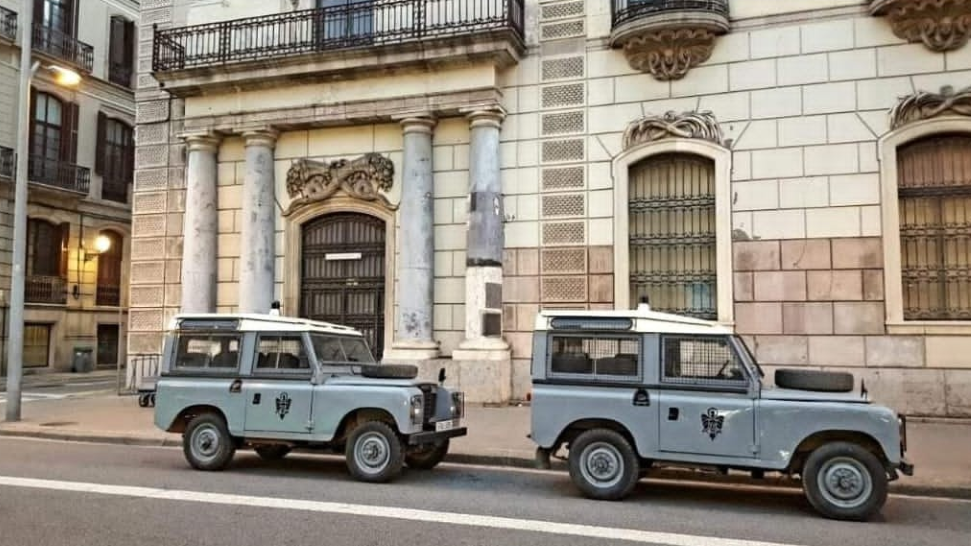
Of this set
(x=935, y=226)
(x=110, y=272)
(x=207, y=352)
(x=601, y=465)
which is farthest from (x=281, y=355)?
(x=110, y=272)

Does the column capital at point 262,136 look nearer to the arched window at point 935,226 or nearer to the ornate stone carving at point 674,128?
the ornate stone carving at point 674,128

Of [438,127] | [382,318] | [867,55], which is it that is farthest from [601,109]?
[382,318]

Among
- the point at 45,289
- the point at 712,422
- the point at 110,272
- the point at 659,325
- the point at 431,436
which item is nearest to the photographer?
the point at 712,422

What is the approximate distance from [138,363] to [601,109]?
12.4 meters

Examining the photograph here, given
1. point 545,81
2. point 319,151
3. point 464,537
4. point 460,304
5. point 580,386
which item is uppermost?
point 545,81

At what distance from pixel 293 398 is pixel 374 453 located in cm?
125

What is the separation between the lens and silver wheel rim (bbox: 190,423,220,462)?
9680mm

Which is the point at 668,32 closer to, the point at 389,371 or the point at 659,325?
the point at 659,325

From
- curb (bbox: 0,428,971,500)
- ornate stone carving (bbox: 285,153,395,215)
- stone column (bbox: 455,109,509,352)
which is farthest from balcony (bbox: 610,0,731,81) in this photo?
curb (bbox: 0,428,971,500)

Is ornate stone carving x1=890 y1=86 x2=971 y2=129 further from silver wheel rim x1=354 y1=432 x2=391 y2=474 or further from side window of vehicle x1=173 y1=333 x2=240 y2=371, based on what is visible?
side window of vehicle x1=173 y1=333 x2=240 y2=371

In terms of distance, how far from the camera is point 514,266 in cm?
1612

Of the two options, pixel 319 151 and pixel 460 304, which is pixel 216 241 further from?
pixel 460 304

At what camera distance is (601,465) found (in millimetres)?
8086

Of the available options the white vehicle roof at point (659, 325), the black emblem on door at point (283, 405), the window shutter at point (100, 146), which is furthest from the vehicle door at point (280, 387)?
the window shutter at point (100, 146)
